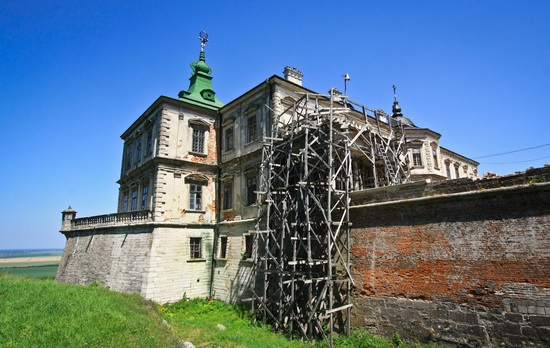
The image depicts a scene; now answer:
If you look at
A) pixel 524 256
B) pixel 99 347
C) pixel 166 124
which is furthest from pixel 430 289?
pixel 166 124

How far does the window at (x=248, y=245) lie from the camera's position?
1678 centimetres

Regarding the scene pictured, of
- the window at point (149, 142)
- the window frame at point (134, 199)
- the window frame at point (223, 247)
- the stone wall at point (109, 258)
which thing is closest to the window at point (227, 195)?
the window frame at point (223, 247)

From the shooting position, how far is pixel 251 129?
1898 centimetres

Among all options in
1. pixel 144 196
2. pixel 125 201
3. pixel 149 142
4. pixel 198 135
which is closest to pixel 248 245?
pixel 198 135

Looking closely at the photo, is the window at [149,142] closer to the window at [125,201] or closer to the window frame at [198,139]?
the window frame at [198,139]

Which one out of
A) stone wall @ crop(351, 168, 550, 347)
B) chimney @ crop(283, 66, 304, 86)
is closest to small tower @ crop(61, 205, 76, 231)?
chimney @ crop(283, 66, 304, 86)

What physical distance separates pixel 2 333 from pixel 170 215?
422 inches

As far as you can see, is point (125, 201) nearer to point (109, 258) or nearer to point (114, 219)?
point (114, 219)

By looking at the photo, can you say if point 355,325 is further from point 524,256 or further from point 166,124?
point 166,124

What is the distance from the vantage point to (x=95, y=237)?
22609mm

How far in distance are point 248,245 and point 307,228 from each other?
5398mm

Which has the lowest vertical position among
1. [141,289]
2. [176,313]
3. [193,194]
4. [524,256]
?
[176,313]

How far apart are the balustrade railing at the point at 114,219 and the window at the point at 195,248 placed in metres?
2.75

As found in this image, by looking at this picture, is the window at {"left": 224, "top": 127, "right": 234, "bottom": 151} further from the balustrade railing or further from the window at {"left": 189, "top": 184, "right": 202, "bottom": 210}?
the balustrade railing
